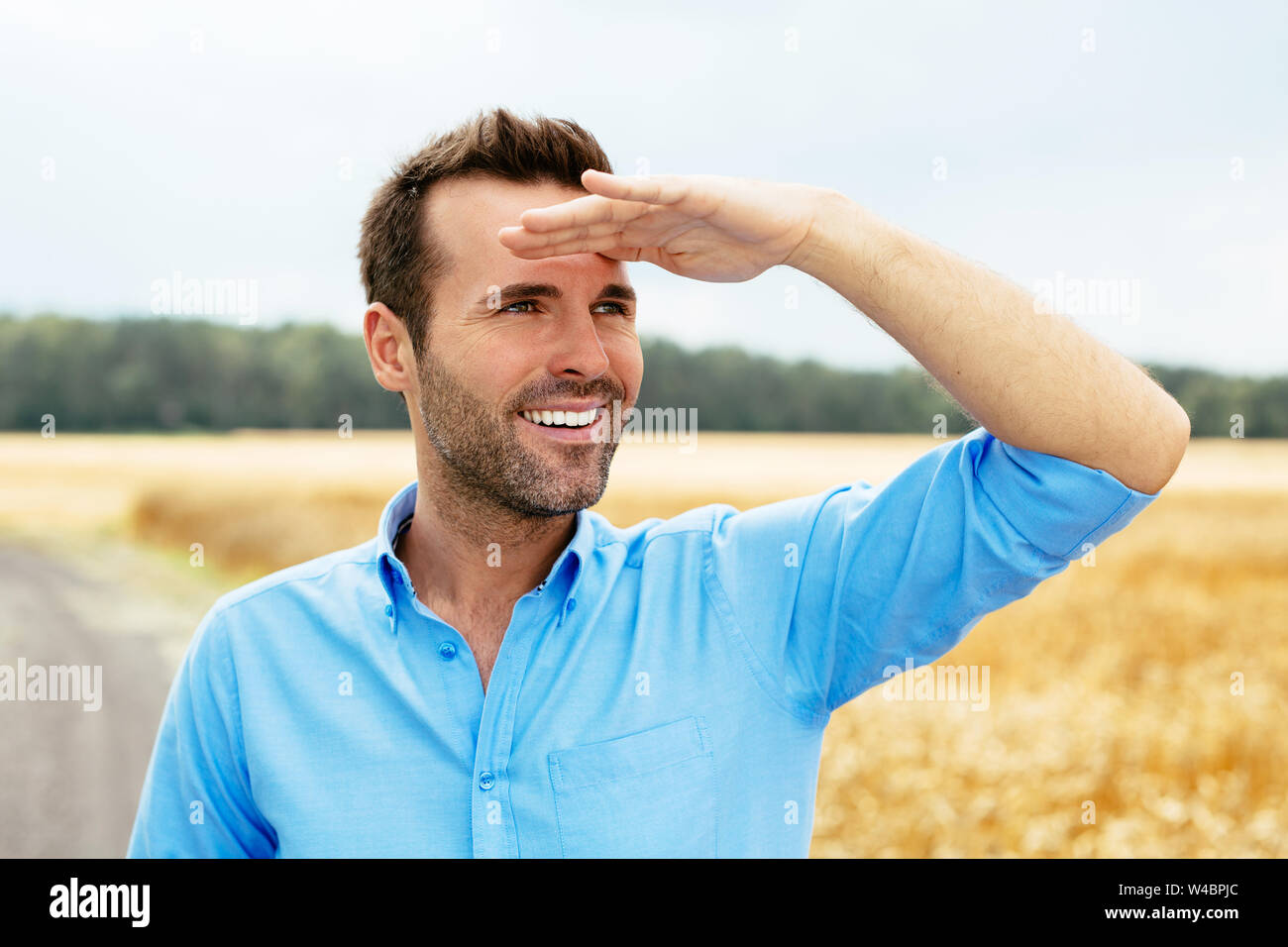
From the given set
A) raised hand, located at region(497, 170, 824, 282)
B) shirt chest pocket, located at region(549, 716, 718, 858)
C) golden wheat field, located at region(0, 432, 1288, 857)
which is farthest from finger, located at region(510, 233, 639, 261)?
golden wheat field, located at region(0, 432, 1288, 857)

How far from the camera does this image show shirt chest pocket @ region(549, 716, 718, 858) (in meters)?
1.87

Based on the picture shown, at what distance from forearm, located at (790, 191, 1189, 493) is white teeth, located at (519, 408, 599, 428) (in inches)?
26.7

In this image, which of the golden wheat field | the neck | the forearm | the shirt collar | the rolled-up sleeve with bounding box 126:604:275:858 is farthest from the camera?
the golden wheat field

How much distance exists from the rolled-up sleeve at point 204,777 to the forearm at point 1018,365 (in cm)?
163

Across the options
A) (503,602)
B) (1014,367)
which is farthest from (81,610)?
(1014,367)

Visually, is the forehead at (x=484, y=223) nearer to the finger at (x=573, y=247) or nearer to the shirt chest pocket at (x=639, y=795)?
the finger at (x=573, y=247)

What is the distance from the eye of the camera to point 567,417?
2139 millimetres

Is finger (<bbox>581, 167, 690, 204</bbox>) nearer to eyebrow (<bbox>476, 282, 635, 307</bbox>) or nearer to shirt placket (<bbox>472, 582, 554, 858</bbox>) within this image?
eyebrow (<bbox>476, 282, 635, 307</bbox>)

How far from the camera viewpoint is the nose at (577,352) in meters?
2.14

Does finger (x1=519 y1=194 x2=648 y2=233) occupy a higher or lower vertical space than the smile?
higher

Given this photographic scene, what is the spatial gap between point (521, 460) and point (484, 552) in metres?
0.29

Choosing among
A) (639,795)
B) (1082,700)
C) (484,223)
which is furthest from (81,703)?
(639,795)

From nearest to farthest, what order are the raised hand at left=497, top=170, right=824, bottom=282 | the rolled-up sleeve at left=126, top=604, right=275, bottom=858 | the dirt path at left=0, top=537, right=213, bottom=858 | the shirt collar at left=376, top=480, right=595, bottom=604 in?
the raised hand at left=497, top=170, right=824, bottom=282 → the rolled-up sleeve at left=126, top=604, right=275, bottom=858 → the shirt collar at left=376, top=480, right=595, bottom=604 → the dirt path at left=0, top=537, right=213, bottom=858

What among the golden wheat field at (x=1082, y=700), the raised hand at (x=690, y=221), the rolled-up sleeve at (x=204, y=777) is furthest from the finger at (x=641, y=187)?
the golden wheat field at (x=1082, y=700)
